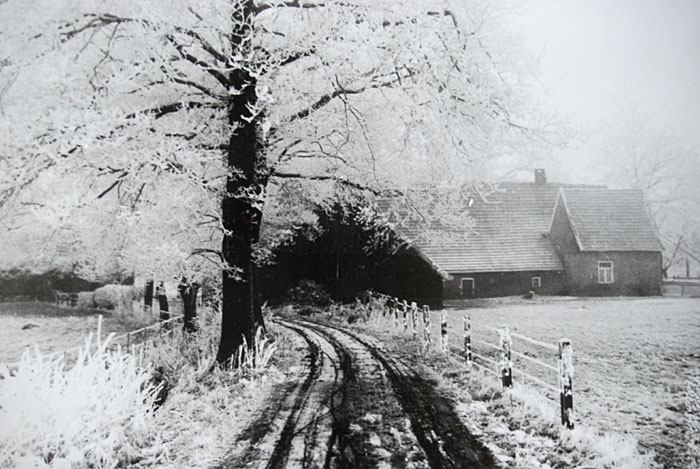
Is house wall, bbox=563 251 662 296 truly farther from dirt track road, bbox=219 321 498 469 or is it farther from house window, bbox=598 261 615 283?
dirt track road, bbox=219 321 498 469

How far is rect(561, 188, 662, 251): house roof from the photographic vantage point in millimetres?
26797

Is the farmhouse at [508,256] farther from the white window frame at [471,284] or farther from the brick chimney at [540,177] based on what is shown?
the brick chimney at [540,177]

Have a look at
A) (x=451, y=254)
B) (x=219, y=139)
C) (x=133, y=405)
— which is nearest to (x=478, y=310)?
(x=451, y=254)

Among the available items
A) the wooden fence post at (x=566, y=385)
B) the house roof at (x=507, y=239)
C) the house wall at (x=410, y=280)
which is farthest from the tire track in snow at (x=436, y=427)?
the house roof at (x=507, y=239)

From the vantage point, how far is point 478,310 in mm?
22969

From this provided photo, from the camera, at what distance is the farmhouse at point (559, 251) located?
27109 millimetres

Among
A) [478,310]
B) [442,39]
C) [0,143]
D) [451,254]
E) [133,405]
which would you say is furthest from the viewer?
[451,254]

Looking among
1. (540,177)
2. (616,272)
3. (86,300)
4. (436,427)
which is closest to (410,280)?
(616,272)

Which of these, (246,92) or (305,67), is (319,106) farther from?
(246,92)

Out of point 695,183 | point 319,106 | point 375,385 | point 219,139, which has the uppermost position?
point 319,106

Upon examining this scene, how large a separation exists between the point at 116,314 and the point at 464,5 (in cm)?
963

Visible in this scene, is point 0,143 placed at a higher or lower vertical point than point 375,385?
higher

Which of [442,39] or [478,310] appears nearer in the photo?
[442,39]

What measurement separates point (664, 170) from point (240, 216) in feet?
23.8
